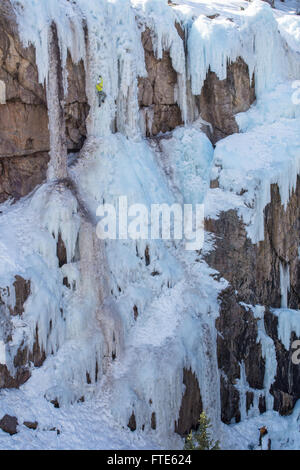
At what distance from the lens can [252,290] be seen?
49.5 ft

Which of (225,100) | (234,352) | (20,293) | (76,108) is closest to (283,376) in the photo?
(234,352)

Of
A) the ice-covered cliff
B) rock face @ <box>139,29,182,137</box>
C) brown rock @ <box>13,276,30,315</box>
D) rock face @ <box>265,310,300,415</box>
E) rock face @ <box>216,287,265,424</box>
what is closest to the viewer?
brown rock @ <box>13,276,30,315</box>

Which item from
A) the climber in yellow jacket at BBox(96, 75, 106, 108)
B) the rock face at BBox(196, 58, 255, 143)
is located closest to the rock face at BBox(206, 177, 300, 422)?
the rock face at BBox(196, 58, 255, 143)

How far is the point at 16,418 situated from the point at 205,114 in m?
10.0

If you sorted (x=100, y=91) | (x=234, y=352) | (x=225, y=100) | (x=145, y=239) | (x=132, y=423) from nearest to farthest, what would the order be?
(x=132, y=423)
(x=145, y=239)
(x=100, y=91)
(x=234, y=352)
(x=225, y=100)

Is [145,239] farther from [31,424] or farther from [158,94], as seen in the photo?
[31,424]

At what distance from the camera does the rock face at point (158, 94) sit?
15.7 m

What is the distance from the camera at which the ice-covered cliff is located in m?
11.8

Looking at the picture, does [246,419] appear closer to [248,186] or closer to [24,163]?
[248,186]

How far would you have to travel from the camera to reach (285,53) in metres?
18.1

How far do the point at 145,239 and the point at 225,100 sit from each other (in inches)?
208

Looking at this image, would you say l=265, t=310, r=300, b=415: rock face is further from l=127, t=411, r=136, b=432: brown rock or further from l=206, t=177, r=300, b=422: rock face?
l=127, t=411, r=136, b=432: brown rock

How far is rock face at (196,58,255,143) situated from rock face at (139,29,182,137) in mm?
927
